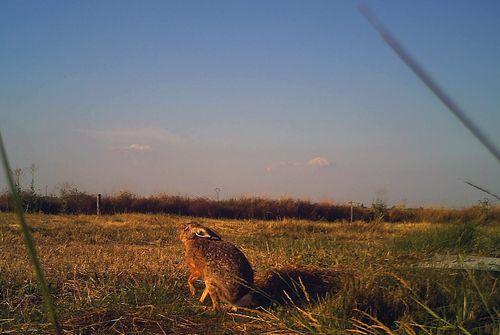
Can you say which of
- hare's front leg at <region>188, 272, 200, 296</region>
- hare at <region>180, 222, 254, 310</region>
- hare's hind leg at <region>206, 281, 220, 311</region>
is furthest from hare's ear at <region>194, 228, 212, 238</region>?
hare's hind leg at <region>206, 281, 220, 311</region>

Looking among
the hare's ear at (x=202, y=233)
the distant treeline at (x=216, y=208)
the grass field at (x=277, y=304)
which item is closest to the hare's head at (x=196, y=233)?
the hare's ear at (x=202, y=233)

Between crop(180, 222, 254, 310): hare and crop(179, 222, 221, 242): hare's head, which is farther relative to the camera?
crop(179, 222, 221, 242): hare's head

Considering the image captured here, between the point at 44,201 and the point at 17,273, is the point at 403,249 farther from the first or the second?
the point at 44,201

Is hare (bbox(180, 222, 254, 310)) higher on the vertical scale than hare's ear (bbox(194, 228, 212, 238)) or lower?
lower

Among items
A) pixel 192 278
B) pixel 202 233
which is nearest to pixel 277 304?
pixel 192 278

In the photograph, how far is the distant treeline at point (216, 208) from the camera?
2525cm

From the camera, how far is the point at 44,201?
82.4ft

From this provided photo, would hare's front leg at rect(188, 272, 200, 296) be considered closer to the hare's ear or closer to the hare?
the hare

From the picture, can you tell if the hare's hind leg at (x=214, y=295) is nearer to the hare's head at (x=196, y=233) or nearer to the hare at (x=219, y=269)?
the hare at (x=219, y=269)

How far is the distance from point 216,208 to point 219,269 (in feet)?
78.3

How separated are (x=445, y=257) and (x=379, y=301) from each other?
217 cm

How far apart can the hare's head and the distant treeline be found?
1924 centimetres

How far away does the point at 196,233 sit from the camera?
15.3 feet

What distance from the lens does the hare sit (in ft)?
13.4
